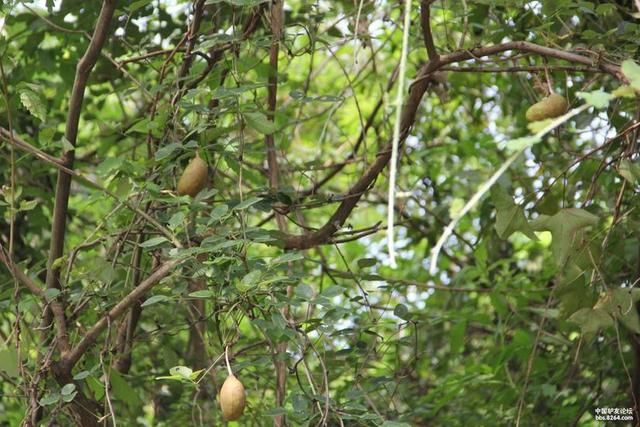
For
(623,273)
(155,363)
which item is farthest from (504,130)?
(155,363)

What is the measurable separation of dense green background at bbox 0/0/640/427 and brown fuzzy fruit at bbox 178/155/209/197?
0.04 metres

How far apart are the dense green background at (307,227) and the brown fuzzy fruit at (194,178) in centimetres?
4

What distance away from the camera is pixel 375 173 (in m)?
1.77

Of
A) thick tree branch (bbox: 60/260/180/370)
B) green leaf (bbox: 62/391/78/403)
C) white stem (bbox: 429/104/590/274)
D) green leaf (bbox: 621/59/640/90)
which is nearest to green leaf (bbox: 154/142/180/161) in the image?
thick tree branch (bbox: 60/260/180/370)

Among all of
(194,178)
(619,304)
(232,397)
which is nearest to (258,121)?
(194,178)

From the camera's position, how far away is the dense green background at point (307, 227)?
162 centimetres

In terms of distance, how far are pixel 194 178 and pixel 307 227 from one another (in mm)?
301

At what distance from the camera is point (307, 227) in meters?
1.92

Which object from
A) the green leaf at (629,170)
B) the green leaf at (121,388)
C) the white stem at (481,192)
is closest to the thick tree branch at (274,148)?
the green leaf at (121,388)

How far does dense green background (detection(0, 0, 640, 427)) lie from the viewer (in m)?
1.62

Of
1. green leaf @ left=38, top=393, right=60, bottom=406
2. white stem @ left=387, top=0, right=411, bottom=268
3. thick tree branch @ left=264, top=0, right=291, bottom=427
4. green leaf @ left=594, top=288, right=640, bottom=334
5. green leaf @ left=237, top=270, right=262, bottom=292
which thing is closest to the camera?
white stem @ left=387, top=0, right=411, bottom=268

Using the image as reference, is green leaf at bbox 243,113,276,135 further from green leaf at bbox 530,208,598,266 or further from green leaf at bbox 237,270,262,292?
green leaf at bbox 530,208,598,266

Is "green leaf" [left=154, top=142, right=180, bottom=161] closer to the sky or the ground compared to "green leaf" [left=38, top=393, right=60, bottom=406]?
closer to the sky

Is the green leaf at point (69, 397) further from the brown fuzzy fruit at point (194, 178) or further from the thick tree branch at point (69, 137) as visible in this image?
the brown fuzzy fruit at point (194, 178)
